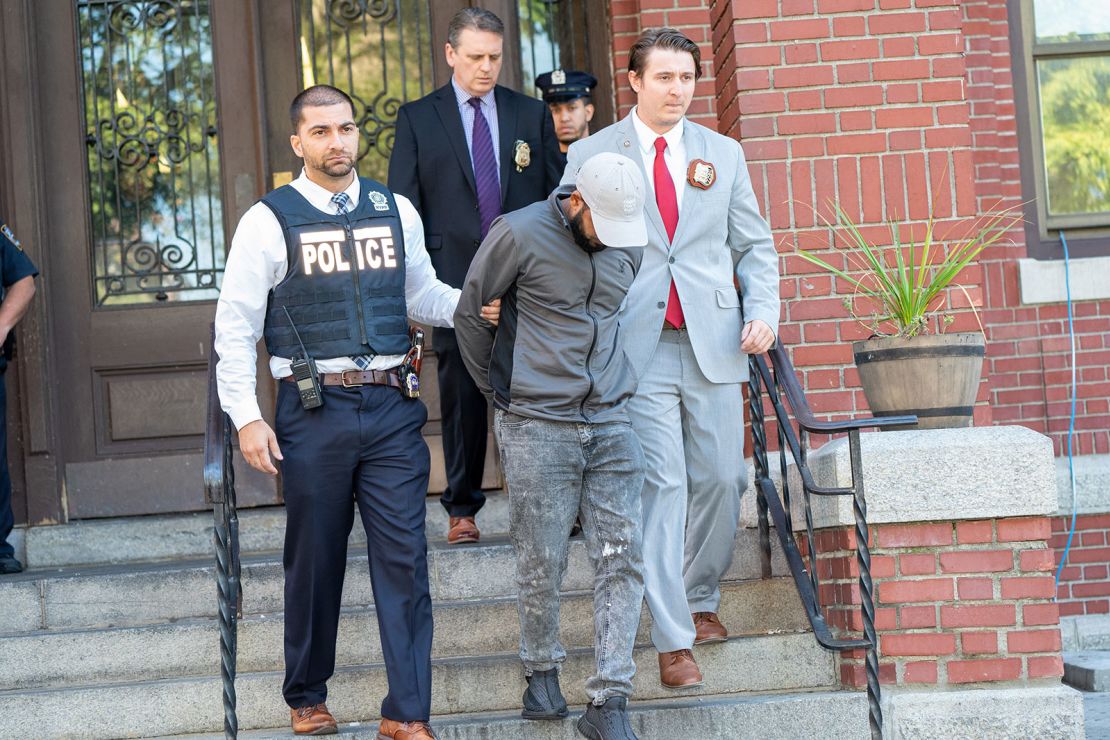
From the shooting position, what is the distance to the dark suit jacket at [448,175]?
5.89m

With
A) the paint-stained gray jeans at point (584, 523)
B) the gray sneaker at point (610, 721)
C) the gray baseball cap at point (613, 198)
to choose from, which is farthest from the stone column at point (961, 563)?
the gray baseball cap at point (613, 198)

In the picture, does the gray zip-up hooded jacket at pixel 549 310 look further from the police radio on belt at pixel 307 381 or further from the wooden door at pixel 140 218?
the wooden door at pixel 140 218

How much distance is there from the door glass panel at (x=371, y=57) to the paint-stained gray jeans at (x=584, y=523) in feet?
10.2

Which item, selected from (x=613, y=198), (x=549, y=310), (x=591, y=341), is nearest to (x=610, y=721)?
(x=591, y=341)

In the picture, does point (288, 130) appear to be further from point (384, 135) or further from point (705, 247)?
point (705, 247)

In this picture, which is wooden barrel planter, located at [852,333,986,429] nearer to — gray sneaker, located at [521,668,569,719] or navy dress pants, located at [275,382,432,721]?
gray sneaker, located at [521,668,569,719]

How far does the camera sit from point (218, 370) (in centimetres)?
462

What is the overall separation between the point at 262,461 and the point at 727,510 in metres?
1.64

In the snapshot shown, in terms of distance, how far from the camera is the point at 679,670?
188 inches

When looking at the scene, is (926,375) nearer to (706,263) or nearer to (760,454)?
(760,454)

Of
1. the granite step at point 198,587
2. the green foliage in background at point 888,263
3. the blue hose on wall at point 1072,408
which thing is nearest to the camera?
the green foliage in background at point 888,263

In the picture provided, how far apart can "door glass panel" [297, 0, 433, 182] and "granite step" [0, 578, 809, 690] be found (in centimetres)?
282

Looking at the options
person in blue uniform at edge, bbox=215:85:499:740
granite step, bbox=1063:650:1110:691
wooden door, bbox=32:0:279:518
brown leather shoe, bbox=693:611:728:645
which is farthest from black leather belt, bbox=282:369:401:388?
granite step, bbox=1063:650:1110:691

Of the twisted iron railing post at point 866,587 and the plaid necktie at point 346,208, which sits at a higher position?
the plaid necktie at point 346,208
